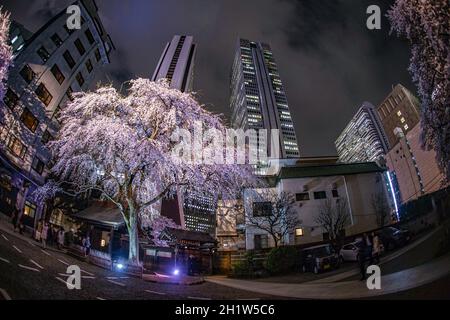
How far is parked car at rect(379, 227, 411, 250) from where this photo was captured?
8156 millimetres

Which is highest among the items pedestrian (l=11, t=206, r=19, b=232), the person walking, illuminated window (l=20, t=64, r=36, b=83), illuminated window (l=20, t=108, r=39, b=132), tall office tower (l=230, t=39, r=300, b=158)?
tall office tower (l=230, t=39, r=300, b=158)

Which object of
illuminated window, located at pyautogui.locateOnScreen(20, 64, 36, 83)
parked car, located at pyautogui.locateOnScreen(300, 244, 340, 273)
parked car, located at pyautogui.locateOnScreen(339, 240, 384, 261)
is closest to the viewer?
parked car, located at pyautogui.locateOnScreen(339, 240, 384, 261)

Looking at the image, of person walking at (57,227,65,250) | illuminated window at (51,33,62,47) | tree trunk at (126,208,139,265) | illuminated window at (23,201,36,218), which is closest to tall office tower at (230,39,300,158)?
illuminated window at (51,33,62,47)

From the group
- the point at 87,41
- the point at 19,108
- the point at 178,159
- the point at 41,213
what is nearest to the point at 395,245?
the point at 178,159

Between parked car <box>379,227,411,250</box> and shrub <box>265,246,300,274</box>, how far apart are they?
130 inches

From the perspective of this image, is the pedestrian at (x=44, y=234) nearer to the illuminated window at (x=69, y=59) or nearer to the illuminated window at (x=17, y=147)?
the illuminated window at (x=17, y=147)

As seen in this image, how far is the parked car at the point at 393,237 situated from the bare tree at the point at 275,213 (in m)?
4.40

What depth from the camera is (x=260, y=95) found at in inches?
5037

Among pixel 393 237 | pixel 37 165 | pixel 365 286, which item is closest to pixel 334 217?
pixel 393 237

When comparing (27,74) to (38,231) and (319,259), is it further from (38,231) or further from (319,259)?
(319,259)

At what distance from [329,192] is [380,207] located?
2.10 m

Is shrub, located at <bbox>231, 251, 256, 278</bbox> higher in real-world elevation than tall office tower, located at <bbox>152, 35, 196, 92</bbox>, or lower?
lower

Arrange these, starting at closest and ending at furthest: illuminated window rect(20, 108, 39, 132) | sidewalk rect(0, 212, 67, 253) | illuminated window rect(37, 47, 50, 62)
→ 1. sidewalk rect(0, 212, 67, 253)
2. illuminated window rect(20, 108, 39, 132)
3. illuminated window rect(37, 47, 50, 62)

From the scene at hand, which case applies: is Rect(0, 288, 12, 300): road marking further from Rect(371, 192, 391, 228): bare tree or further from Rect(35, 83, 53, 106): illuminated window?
Rect(35, 83, 53, 106): illuminated window
